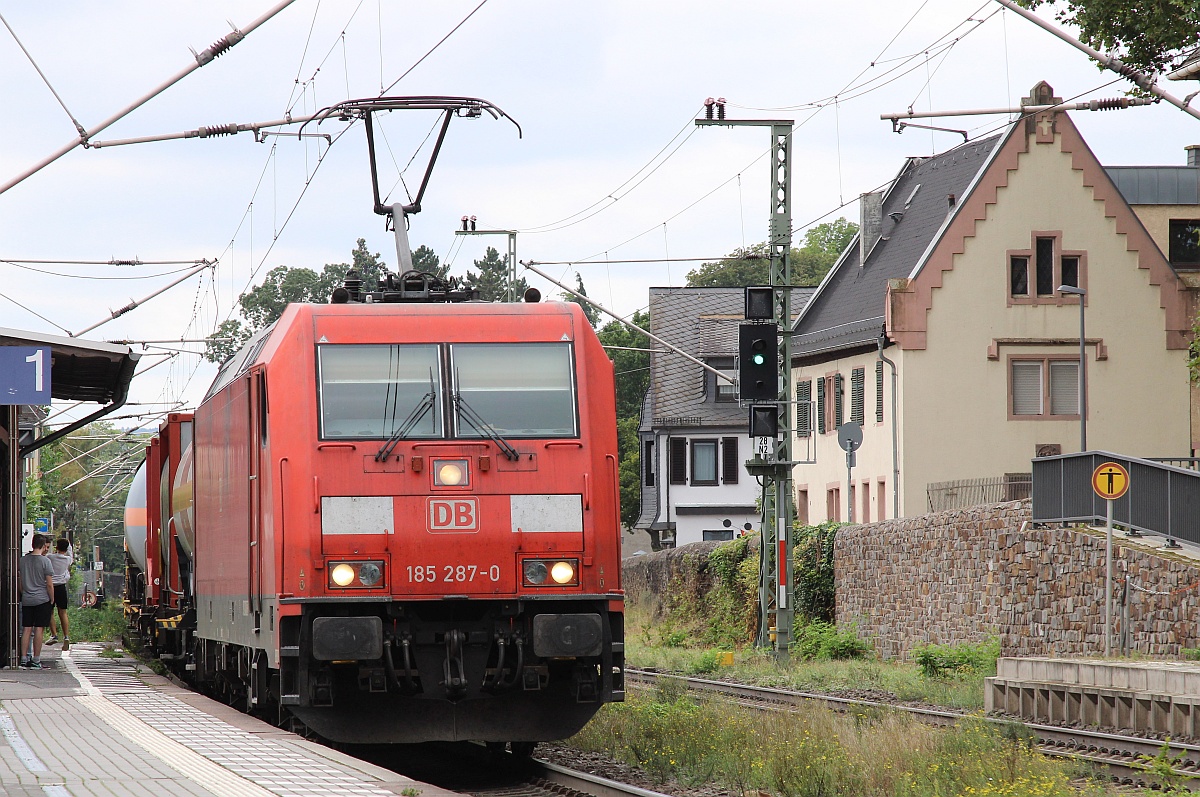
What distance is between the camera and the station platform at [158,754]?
30.9 feet

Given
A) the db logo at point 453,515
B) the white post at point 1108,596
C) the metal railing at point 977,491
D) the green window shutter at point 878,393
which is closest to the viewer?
the db logo at point 453,515

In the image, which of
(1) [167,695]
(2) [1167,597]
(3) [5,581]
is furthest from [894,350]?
(1) [167,695]

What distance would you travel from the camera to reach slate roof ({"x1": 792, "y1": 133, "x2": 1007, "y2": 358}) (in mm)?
43031

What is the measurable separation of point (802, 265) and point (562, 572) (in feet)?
264

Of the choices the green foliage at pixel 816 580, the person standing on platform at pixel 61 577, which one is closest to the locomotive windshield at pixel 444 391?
the person standing on platform at pixel 61 577

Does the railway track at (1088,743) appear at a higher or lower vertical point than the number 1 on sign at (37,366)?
lower

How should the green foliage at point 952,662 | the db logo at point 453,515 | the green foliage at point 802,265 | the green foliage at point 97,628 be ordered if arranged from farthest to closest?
1. the green foliage at point 802,265
2. the green foliage at point 97,628
3. the green foliage at point 952,662
4. the db logo at point 453,515

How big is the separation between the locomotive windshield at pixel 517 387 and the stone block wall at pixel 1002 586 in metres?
10.7

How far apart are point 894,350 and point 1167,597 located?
20.8m

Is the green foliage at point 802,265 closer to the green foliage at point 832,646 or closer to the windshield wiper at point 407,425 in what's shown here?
the green foliage at point 832,646

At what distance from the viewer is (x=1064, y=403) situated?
135 ft

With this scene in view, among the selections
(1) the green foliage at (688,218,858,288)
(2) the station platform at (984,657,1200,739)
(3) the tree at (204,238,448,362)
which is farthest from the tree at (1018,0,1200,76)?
(3) the tree at (204,238,448,362)

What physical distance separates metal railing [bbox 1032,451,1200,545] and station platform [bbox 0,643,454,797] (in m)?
12.9

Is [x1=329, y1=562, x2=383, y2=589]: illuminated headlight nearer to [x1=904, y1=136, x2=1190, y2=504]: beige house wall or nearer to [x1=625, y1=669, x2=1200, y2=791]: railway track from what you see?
[x1=625, y1=669, x2=1200, y2=791]: railway track
